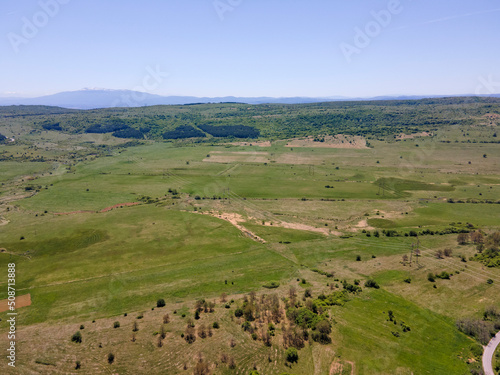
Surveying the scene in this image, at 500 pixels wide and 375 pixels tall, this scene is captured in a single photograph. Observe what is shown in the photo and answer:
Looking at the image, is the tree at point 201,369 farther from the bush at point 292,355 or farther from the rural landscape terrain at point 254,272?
the bush at point 292,355

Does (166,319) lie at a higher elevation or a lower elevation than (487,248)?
lower

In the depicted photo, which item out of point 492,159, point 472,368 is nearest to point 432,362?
point 472,368

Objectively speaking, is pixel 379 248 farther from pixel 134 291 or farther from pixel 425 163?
pixel 425 163

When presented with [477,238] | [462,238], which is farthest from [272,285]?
[477,238]

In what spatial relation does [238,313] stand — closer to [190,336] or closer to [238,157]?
[190,336]

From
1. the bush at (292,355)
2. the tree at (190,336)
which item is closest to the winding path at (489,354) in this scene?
the bush at (292,355)

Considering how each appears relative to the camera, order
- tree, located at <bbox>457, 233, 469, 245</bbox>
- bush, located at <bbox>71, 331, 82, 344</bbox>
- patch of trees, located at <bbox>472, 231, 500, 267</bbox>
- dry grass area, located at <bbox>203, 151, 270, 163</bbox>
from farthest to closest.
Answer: dry grass area, located at <bbox>203, 151, 270, 163</bbox>
tree, located at <bbox>457, 233, 469, 245</bbox>
patch of trees, located at <bbox>472, 231, 500, 267</bbox>
bush, located at <bbox>71, 331, 82, 344</bbox>

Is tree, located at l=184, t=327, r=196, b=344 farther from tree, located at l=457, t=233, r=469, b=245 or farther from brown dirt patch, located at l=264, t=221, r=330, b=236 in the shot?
tree, located at l=457, t=233, r=469, b=245

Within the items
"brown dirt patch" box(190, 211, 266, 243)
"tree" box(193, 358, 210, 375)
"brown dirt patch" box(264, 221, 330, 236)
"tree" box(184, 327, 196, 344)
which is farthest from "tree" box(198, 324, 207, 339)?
"brown dirt patch" box(264, 221, 330, 236)
